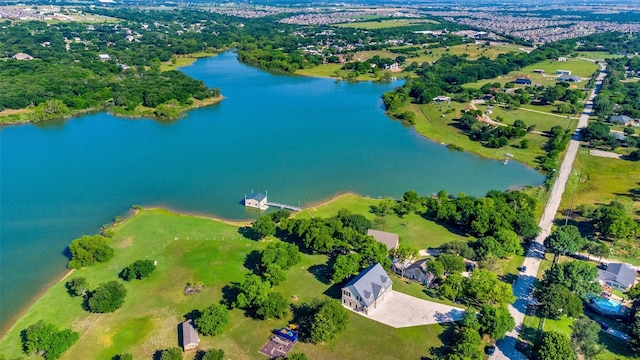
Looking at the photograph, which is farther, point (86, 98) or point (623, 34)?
point (623, 34)

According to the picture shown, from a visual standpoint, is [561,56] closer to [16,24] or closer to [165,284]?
[165,284]

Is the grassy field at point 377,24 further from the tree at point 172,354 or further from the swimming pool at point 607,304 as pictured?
the tree at point 172,354

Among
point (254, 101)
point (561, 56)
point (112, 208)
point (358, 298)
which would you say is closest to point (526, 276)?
point (358, 298)

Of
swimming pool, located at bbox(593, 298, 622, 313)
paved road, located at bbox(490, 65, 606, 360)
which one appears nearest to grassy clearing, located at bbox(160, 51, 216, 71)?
paved road, located at bbox(490, 65, 606, 360)

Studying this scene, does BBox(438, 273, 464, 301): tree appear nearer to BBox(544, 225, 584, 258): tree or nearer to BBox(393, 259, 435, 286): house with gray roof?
BBox(393, 259, 435, 286): house with gray roof

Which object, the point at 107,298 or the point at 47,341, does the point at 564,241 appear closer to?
the point at 107,298

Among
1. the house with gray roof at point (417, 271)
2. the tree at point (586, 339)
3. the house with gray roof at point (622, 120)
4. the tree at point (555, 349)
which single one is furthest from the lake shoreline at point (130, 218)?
the house with gray roof at point (622, 120)
